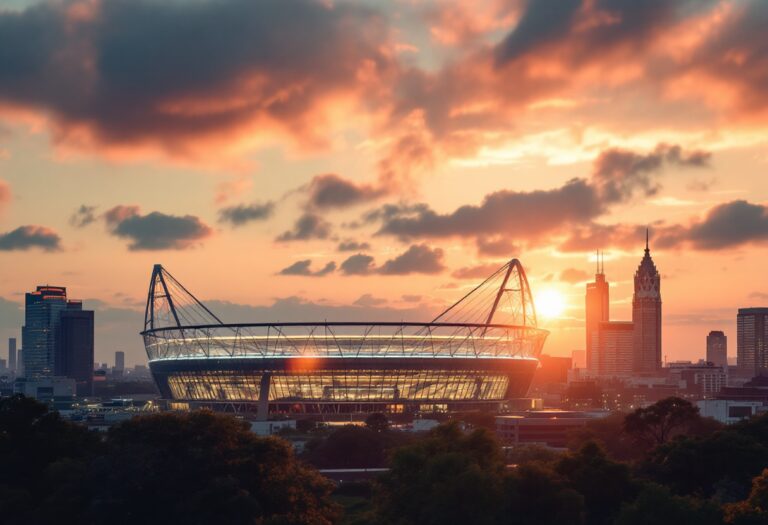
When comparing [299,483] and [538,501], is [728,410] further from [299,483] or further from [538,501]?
[299,483]

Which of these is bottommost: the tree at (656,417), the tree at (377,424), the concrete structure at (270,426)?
the concrete structure at (270,426)

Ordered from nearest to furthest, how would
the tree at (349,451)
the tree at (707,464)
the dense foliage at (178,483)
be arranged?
1. the dense foliage at (178,483)
2. the tree at (707,464)
3. the tree at (349,451)

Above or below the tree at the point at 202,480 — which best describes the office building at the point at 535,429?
below

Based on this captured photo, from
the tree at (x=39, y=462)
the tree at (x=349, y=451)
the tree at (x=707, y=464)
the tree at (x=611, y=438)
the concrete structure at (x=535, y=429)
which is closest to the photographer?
the tree at (x=39, y=462)

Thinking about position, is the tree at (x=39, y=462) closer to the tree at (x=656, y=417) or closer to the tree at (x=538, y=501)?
the tree at (x=538, y=501)

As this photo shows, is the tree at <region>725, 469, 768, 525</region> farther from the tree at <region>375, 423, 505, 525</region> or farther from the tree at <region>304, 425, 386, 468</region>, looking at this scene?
the tree at <region>304, 425, 386, 468</region>

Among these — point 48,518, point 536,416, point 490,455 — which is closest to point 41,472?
point 48,518

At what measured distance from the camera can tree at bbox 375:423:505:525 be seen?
56.9 m

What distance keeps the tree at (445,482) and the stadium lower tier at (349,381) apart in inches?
4354

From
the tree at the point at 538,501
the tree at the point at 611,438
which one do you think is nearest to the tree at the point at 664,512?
the tree at the point at 538,501

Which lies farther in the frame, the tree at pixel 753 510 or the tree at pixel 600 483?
the tree at pixel 600 483

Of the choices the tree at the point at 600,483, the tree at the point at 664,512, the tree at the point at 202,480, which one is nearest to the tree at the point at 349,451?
the tree at the point at 600,483

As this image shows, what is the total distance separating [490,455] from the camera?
6694 cm

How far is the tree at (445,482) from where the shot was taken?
56.9 m
